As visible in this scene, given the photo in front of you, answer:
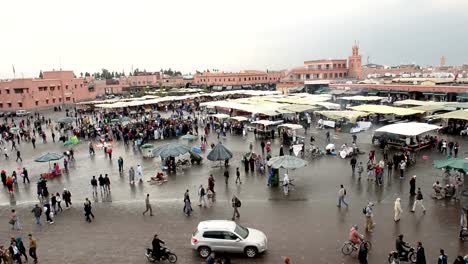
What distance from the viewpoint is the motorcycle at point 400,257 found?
9.34 m

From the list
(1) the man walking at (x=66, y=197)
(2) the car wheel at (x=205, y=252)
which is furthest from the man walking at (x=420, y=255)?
(1) the man walking at (x=66, y=197)

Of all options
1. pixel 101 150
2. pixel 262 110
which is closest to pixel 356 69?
pixel 262 110

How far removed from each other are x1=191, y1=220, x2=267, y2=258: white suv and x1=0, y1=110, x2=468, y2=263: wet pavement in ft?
1.00

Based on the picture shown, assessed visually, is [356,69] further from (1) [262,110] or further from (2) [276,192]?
(2) [276,192]

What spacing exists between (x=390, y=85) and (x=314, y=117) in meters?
16.6

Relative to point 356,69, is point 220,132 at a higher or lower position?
lower

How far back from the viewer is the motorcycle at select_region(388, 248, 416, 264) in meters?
9.34

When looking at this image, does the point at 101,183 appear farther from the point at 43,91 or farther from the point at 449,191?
the point at 43,91

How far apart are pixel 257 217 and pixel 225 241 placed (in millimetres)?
2922

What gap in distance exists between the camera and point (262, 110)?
32719mm

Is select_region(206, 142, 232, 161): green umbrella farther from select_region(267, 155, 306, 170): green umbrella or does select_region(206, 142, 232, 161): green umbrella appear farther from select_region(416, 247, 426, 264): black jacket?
select_region(416, 247, 426, 264): black jacket

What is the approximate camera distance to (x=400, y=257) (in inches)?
380

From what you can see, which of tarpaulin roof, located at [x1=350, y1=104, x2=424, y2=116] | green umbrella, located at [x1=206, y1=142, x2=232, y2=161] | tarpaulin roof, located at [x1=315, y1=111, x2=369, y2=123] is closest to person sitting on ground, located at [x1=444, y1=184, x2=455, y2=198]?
green umbrella, located at [x1=206, y1=142, x2=232, y2=161]

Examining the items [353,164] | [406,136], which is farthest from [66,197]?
[406,136]
